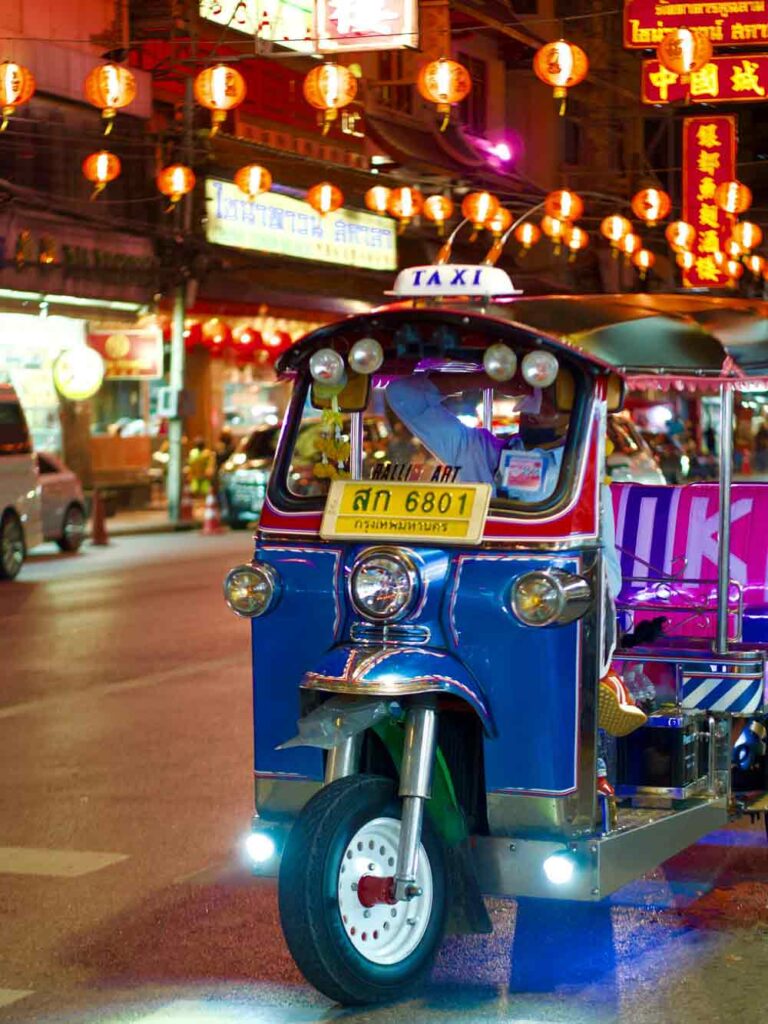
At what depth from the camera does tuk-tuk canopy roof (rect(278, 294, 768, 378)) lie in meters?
7.06

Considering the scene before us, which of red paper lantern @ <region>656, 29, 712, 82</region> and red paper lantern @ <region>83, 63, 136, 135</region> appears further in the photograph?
red paper lantern @ <region>83, 63, 136, 135</region>

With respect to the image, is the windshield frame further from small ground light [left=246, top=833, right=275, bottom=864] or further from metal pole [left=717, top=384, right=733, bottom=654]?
metal pole [left=717, top=384, right=733, bottom=654]

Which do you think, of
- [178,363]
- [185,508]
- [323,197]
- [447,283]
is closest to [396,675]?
[447,283]

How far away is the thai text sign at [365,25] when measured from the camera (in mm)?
17391

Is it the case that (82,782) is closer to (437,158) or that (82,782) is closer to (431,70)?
(431,70)

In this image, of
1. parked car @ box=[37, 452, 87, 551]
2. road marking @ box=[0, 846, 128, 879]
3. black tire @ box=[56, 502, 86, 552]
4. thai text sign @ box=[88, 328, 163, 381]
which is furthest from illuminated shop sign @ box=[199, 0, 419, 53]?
thai text sign @ box=[88, 328, 163, 381]

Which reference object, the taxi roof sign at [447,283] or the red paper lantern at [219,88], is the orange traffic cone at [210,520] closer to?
the red paper lantern at [219,88]

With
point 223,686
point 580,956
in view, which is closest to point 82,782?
point 223,686

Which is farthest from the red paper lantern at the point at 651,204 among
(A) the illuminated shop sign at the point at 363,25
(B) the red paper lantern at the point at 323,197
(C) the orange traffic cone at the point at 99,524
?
(A) the illuminated shop sign at the point at 363,25

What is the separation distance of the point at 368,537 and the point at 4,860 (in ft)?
9.05

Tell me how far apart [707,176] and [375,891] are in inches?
1129

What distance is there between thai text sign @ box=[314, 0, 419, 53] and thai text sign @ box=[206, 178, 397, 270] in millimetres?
14631

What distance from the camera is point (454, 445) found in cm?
634

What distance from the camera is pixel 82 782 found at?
30.9 feet
